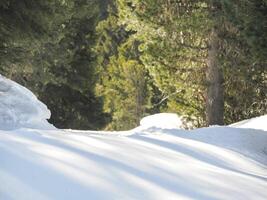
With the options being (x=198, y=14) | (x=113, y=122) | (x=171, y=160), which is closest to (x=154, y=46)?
(x=198, y=14)

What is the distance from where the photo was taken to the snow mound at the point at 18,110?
7354 millimetres

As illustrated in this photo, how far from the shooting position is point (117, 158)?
4.41m

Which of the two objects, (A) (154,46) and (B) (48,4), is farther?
(A) (154,46)

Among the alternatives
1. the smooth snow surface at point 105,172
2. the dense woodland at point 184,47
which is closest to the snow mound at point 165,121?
the dense woodland at point 184,47

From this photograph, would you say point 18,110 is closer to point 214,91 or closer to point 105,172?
point 105,172

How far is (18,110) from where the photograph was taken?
7.80 meters

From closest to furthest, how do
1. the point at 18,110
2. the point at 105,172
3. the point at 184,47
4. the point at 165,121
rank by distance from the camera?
the point at 105,172 < the point at 18,110 < the point at 184,47 < the point at 165,121

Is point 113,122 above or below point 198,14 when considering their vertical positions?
below

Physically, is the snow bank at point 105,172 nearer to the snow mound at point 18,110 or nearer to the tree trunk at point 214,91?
the snow mound at point 18,110

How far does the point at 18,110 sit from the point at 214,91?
7025 mm

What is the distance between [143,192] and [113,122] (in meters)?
27.7

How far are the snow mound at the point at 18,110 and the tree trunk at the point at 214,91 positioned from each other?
610cm

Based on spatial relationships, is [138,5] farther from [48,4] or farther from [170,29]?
[48,4]

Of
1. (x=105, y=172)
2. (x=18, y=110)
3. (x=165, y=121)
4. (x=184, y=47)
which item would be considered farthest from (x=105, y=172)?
(x=165, y=121)
